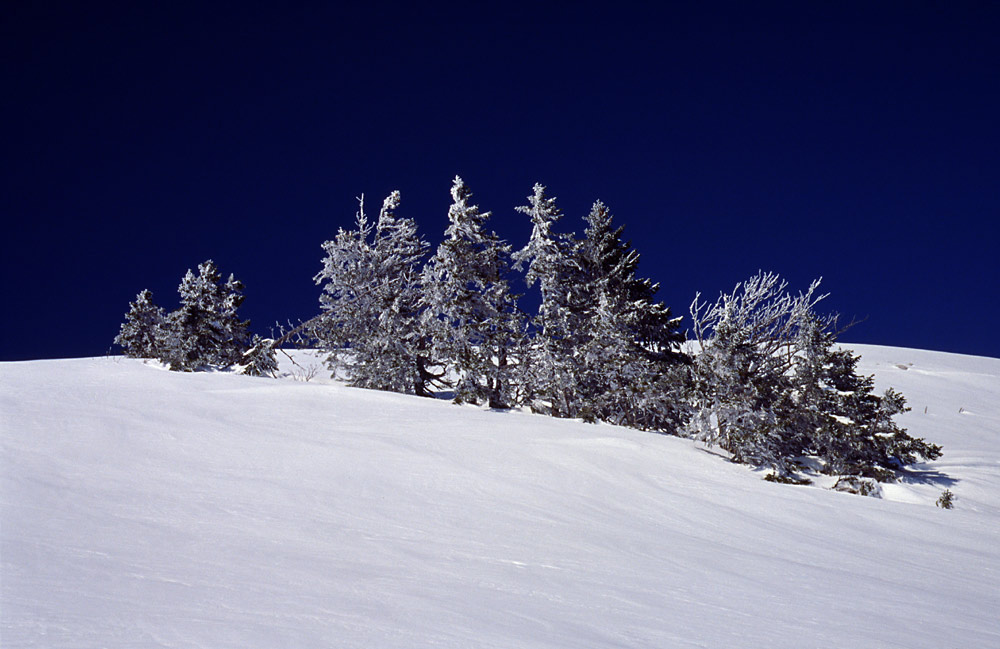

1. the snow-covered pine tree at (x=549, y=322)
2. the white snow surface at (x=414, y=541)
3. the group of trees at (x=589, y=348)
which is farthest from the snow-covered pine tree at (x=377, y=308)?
the white snow surface at (x=414, y=541)

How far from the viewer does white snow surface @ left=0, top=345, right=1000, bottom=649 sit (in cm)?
211

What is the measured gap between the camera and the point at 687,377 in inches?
542

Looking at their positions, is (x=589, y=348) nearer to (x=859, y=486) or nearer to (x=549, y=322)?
(x=549, y=322)

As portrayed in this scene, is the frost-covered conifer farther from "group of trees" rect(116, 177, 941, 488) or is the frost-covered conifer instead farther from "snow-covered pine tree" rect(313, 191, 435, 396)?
"snow-covered pine tree" rect(313, 191, 435, 396)

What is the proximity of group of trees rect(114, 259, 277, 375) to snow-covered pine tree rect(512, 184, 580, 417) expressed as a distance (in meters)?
8.42

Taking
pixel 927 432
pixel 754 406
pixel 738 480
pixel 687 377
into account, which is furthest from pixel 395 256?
pixel 927 432

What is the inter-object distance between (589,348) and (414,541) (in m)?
11.4

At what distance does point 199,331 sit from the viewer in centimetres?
1977

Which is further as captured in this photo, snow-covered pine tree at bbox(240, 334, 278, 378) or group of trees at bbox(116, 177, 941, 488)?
snow-covered pine tree at bbox(240, 334, 278, 378)

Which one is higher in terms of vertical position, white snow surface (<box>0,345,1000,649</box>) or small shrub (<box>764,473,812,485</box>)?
white snow surface (<box>0,345,1000,649</box>)

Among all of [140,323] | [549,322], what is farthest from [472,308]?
[140,323]

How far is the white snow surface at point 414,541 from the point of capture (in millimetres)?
2107

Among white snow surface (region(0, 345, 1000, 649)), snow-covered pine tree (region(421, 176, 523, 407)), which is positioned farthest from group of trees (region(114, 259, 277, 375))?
white snow surface (region(0, 345, 1000, 649))

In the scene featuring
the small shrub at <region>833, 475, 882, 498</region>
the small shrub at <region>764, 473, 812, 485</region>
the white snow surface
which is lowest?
the small shrub at <region>833, 475, 882, 498</region>
